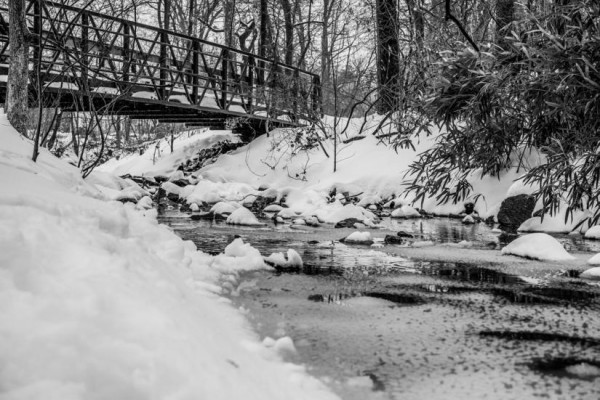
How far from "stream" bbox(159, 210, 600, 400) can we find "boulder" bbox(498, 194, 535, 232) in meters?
3.10

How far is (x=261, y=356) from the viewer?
168 centimetres

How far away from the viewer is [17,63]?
473cm

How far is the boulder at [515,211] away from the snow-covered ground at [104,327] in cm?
498

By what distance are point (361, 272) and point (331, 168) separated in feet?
23.6

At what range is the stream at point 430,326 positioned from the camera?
1.54m

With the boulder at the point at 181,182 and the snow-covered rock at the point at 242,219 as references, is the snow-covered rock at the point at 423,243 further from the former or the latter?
the boulder at the point at 181,182

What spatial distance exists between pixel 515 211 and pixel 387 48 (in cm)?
553

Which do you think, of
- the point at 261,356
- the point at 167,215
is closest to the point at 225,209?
the point at 167,215

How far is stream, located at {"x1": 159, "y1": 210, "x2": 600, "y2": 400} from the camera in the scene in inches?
60.6

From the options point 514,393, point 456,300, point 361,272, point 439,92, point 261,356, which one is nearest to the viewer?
point 514,393

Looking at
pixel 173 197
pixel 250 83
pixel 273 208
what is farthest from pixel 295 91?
pixel 273 208

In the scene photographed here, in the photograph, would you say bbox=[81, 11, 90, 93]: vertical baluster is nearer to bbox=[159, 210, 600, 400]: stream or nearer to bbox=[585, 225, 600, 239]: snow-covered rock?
bbox=[159, 210, 600, 400]: stream

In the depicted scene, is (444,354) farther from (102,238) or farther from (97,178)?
(97,178)

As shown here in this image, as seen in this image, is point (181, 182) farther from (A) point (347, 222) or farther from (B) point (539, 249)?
(B) point (539, 249)
